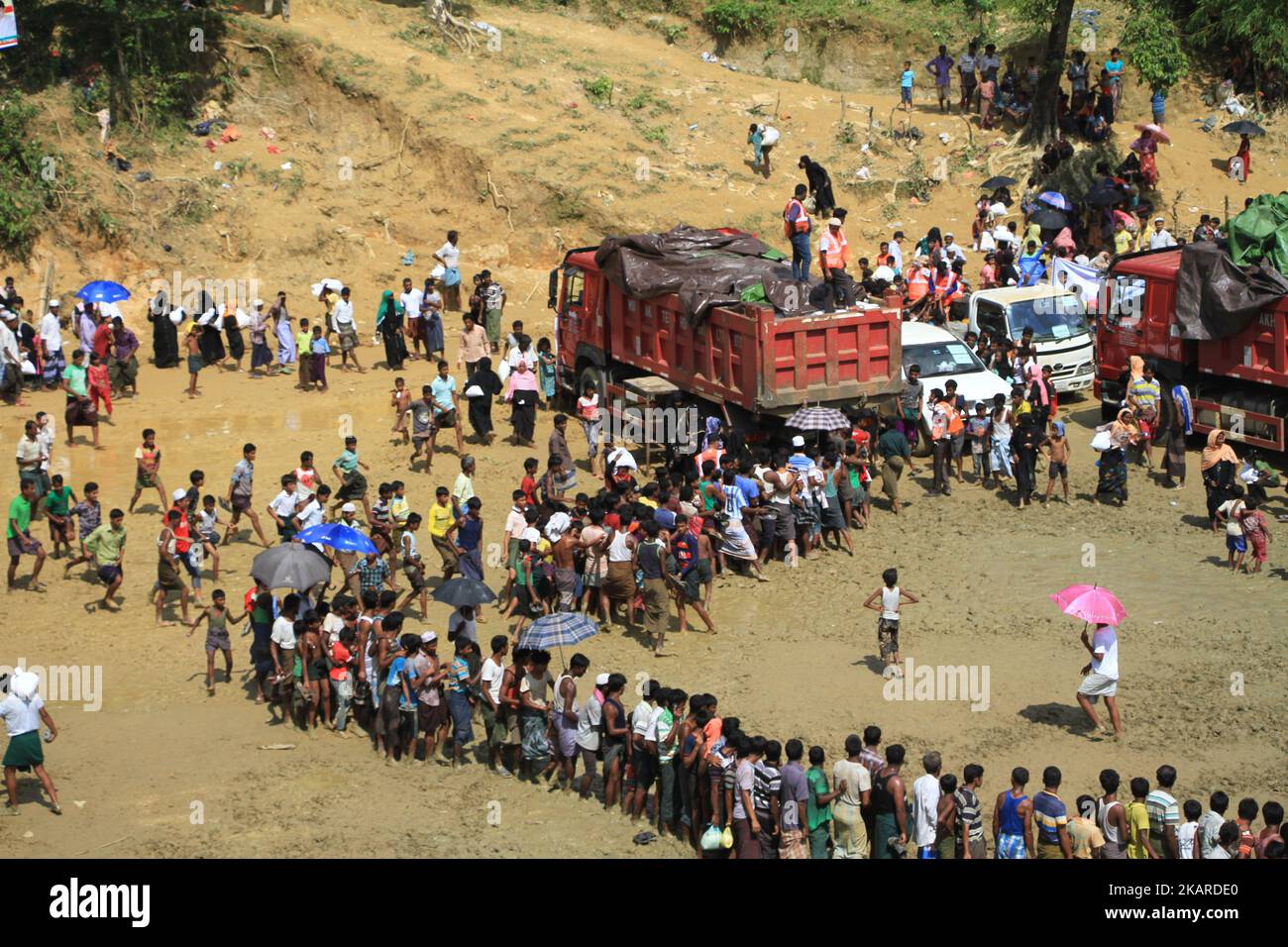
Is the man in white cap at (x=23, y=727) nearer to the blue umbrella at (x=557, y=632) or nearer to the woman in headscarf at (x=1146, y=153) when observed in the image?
the blue umbrella at (x=557, y=632)

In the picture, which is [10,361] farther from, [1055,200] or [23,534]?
[1055,200]

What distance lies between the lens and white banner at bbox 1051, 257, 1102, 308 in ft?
87.9

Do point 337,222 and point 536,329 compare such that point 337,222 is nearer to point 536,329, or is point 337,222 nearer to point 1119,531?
point 536,329

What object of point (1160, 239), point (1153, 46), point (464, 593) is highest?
point (1153, 46)

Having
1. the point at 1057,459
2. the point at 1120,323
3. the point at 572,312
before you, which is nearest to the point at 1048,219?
the point at 1120,323

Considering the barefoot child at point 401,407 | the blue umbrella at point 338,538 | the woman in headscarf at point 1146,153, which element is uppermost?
the woman in headscarf at point 1146,153

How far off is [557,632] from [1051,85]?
21895 mm

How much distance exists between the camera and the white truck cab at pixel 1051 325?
24.8 metres

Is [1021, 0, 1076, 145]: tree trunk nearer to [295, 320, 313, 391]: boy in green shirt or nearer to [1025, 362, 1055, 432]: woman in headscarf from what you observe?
[1025, 362, 1055, 432]: woman in headscarf

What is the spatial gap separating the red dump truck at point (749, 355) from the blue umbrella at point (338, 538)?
5.83 metres

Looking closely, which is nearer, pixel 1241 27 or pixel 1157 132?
pixel 1157 132

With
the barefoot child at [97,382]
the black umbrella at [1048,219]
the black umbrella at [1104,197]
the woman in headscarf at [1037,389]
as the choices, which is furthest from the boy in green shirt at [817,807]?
the black umbrella at [1104,197]

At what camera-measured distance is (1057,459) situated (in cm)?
2119

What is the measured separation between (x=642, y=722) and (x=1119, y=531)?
8.81m
